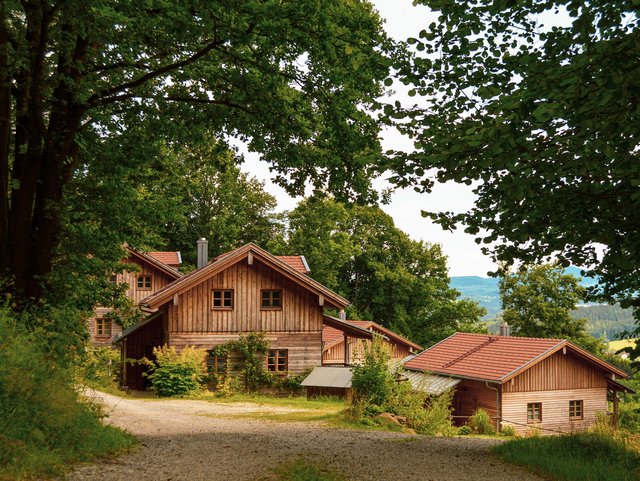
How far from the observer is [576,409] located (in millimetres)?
33906

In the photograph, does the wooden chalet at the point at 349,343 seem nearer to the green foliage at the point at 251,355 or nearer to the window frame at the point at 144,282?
the window frame at the point at 144,282

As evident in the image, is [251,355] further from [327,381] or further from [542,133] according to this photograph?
[542,133]

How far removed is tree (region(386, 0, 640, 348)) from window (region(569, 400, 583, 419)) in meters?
24.6

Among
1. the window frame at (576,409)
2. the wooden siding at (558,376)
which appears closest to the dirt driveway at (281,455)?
the wooden siding at (558,376)

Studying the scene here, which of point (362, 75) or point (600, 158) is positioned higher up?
point (362, 75)

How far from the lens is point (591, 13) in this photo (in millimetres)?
8656

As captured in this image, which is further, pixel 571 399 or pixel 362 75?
pixel 571 399

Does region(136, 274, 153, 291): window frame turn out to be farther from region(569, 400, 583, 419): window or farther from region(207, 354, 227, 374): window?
region(569, 400, 583, 419): window

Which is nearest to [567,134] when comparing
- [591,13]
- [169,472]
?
[591,13]

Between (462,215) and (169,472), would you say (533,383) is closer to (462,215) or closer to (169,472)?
(462,215)

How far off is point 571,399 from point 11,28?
3179cm

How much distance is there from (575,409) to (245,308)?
18951 mm

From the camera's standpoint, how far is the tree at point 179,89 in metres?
10.3

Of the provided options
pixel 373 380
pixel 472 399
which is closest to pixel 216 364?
pixel 373 380
